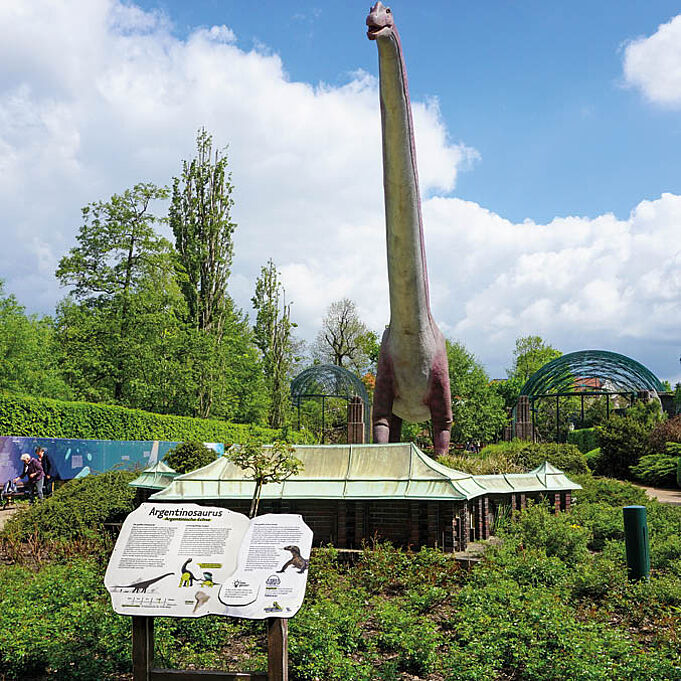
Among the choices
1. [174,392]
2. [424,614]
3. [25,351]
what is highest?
[25,351]

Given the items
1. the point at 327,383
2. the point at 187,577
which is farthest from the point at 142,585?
the point at 327,383

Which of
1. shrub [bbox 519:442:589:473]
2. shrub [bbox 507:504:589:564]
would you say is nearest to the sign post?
shrub [bbox 507:504:589:564]

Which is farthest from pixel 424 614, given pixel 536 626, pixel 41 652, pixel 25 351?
pixel 25 351

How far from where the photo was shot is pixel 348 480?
852 cm

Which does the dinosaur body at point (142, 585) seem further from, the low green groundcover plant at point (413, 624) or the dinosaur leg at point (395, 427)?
the dinosaur leg at point (395, 427)

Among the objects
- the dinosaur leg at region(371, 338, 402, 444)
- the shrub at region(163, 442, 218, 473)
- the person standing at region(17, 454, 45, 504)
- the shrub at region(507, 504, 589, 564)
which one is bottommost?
the shrub at region(507, 504, 589, 564)

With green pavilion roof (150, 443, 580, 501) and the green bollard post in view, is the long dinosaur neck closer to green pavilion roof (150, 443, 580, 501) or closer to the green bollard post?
green pavilion roof (150, 443, 580, 501)

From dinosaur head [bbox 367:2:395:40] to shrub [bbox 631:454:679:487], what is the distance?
15.0 metres

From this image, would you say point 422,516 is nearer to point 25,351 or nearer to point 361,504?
point 361,504

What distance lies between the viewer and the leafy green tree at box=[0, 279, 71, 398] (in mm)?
24812

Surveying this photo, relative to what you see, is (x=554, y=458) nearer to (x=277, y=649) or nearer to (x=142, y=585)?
(x=277, y=649)

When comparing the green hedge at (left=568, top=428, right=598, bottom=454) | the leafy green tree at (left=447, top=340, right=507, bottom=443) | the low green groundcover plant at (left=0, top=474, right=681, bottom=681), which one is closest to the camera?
the low green groundcover plant at (left=0, top=474, right=681, bottom=681)

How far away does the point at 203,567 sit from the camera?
4.17 metres

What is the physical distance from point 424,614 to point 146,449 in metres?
16.1
